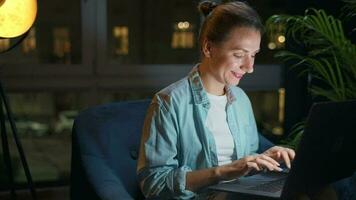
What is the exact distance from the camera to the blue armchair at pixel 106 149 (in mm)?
1576

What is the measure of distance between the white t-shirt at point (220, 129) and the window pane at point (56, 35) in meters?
1.51

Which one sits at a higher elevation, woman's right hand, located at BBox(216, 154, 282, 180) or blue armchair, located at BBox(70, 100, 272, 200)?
woman's right hand, located at BBox(216, 154, 282, 180)

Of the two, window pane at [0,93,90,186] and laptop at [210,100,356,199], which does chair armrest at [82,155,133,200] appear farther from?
window pane at [0,93,90,186]

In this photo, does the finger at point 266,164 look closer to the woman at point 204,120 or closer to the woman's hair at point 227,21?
the woman at point 204,120

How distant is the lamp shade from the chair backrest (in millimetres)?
497

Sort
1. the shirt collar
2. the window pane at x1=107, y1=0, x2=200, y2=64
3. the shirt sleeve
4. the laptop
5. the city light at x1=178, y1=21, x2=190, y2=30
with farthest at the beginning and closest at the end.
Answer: the city light at x1=178, y1=21, x2=190, y2=30 → the window pane at x1=107, y1=0, x2=200, y2=64 → the shirt collar → the shirt sleeve → the laptop

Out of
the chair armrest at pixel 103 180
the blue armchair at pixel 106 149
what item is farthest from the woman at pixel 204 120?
the blue armchair at pixel 106 149

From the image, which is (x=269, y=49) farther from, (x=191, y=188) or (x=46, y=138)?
(x=191, y=188)

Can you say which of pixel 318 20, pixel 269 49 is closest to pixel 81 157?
pixel 318 20

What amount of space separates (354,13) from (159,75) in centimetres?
117

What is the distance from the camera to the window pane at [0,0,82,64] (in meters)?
2.79

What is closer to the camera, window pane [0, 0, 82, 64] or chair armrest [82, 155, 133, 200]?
chair armrest [82, 155, 133, 200]

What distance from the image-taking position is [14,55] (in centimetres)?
273

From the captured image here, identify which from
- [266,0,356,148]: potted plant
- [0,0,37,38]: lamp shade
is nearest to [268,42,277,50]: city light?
[266,0,356,148]: potted plant
